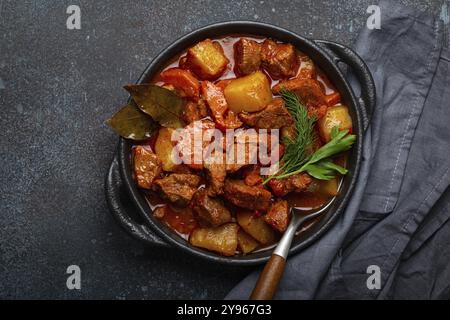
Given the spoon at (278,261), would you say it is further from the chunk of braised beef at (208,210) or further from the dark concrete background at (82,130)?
the dark concrete background at (82,130)

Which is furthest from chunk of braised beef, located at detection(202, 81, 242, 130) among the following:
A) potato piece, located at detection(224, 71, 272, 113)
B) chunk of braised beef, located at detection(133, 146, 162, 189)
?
chunk of braised beef, located at detection(133, 146, 162, 189)

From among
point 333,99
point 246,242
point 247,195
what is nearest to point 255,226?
point 246,242

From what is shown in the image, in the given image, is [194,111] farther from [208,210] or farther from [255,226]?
[255,226]

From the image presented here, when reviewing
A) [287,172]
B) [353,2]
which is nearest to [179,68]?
[287,172]

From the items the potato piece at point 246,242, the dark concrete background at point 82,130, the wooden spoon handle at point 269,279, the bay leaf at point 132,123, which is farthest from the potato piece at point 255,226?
the bay leaf at point 132,123
